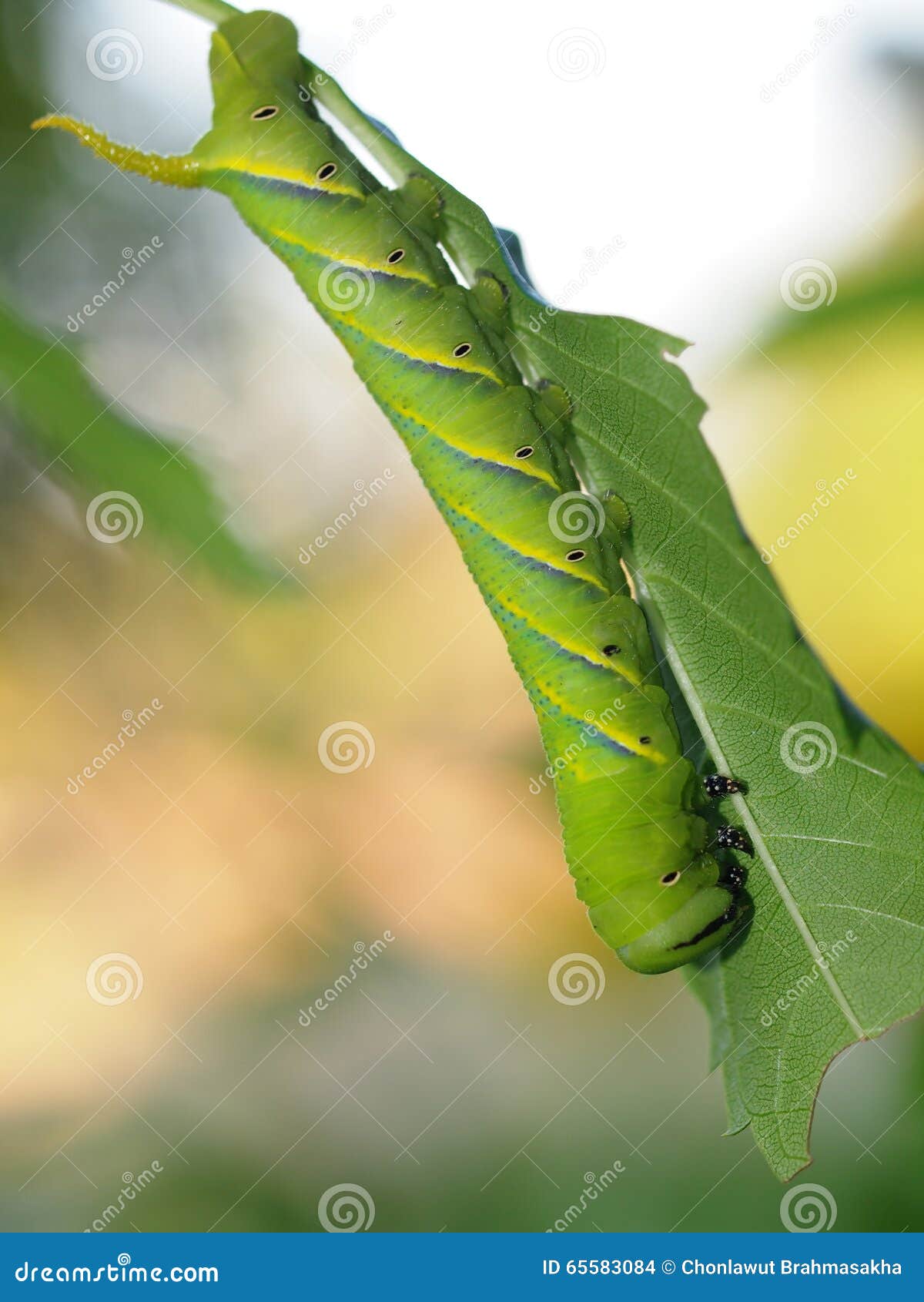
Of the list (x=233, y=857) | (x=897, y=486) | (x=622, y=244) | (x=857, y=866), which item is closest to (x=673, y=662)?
(x=857, y=866)

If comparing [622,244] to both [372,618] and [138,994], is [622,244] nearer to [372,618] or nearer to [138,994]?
[372,618]
